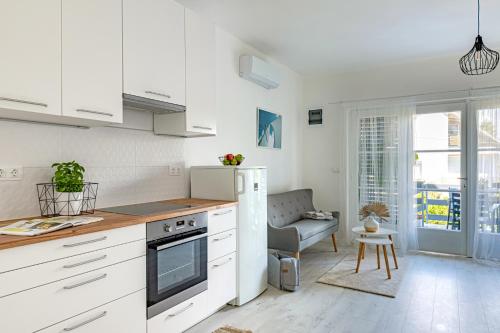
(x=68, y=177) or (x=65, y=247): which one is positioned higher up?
(x=68, y=177)

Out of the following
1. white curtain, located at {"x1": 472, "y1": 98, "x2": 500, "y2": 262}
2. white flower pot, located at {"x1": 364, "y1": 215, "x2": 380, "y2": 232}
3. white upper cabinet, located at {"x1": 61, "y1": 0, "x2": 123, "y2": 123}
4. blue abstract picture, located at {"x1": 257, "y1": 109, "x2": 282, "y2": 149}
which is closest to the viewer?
white upper cabinet, located at {"x1": 61, "y1": 0, "x2": 123, "y2": 123}

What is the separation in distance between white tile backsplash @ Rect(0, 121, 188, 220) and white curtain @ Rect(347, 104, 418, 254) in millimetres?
2788

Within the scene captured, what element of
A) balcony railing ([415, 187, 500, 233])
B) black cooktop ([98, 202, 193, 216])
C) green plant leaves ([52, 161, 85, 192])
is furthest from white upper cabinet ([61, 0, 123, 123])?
balcony railing ([415, 187, 500, 233])

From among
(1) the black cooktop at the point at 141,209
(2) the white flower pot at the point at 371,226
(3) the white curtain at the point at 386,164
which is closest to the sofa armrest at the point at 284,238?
(2) the white flower pot at the point at 371,226

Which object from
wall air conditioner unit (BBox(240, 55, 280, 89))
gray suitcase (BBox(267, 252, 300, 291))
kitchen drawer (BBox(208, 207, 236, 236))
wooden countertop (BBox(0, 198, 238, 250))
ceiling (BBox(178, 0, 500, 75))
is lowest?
gray suitcase (BBox(267, 252, 300, 291))

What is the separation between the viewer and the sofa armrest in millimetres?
3441

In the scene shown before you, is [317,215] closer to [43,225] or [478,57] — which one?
[478,57]

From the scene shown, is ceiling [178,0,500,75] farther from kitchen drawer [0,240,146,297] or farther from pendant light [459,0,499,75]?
kitchen drawer [0,240,146,297]

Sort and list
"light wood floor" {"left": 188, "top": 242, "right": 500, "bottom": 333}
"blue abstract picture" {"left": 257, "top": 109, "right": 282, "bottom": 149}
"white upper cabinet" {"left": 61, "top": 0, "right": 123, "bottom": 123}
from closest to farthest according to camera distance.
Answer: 1. "white upper cabinet" {"left": 61, "top": 0, "right": 123, "bottom": 123}
2. "light wood floor" {"left": 188, "top": 242, "right": 500, "bottom": 333}
3. "blue abstract picture" {"left": 257, "top": 109, "right": 282, "bottom": 149}

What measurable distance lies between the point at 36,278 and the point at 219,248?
1339 mm

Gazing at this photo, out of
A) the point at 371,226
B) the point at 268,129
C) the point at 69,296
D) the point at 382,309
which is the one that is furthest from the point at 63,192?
the point at 371,226

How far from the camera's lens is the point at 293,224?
4133mm

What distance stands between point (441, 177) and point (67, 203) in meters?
4.35

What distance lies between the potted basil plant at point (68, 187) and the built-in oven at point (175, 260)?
47 centimetres
